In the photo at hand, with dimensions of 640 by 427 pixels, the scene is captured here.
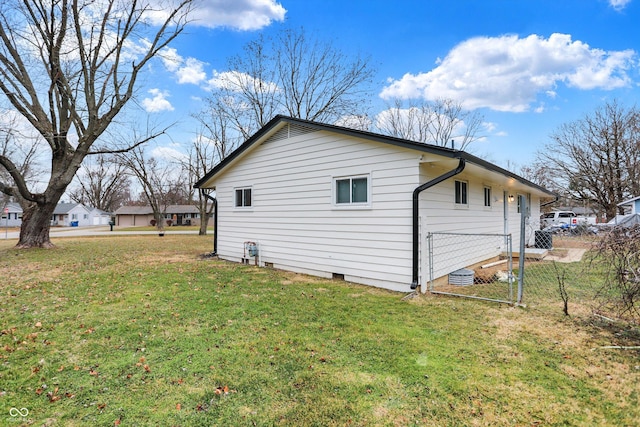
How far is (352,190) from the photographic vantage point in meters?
7.08

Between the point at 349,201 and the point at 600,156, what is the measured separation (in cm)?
2704

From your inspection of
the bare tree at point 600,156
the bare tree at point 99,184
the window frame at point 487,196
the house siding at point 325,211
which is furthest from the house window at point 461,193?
the bare tree at point 99,184

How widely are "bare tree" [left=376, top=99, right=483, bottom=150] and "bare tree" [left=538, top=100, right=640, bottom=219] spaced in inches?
262

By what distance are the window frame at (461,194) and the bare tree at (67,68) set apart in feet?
44.8

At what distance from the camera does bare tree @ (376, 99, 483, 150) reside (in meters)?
27.4

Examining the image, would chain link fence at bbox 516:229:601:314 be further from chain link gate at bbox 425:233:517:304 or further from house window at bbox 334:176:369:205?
house window at bbox 334:176:369:205

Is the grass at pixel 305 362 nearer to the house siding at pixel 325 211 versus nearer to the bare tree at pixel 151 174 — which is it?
the house siding at pixel 325 211

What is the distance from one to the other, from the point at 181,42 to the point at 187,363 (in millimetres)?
15352

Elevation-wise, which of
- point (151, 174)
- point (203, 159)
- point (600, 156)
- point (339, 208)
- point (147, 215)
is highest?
point (600, 156)

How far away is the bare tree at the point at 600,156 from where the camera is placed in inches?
884

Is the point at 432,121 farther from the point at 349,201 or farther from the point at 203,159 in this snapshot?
the point at 349,201

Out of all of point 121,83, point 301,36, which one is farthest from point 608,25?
point 121,83

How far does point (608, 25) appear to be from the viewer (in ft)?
37.3

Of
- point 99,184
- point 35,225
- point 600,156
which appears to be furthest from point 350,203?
point 99,184
